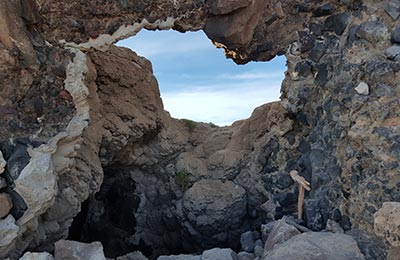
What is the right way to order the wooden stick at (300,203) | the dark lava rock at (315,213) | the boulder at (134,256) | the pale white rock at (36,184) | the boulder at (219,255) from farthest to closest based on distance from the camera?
the boulder at (134,256)
the wooden stick at (300,203)
the boulder at (219,255)
the dark lava rock at (315,213)
the pale white rock at (36,184)

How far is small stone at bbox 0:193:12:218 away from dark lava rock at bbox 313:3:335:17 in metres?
4.38

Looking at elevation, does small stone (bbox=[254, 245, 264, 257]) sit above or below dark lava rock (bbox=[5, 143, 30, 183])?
below

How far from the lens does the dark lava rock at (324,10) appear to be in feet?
17.9

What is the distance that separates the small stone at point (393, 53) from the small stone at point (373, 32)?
18 cm

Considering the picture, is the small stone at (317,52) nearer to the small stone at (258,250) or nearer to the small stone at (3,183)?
the small stone at (258,250)

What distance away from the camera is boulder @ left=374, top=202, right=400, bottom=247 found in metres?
3.54

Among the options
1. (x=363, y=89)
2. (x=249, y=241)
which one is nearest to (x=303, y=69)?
(x=363, y=89)

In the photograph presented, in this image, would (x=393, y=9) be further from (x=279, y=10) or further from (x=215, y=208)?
(x=215, y=208)

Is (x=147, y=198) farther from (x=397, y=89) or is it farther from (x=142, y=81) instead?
(x=397, y=89)

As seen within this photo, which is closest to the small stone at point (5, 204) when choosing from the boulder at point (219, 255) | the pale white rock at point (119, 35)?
the pale white rock at point (119, 35)

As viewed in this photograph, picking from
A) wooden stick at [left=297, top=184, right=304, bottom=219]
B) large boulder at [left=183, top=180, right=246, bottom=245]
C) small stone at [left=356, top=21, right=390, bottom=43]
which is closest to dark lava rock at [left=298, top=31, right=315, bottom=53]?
small stone at [left=356, top=21, right=390, bottom=43]

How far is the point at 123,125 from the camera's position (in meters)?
6.83

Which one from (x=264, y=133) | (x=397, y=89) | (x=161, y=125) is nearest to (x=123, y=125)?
(x=161, y=125)

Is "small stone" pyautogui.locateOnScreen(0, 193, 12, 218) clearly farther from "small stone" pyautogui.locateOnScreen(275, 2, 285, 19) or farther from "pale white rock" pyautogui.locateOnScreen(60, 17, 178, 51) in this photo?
"small stone" pyautogui.locateOnScreen(275, 2, 285, 19)
